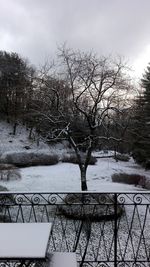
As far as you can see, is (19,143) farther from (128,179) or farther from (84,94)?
(84,94)

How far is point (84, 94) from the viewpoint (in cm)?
1059

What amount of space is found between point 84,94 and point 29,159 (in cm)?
807

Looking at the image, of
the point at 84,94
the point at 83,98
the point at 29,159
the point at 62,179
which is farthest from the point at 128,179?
the point at 29,159

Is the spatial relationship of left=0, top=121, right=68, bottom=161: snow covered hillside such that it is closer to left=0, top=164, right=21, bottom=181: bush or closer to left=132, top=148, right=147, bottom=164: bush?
left=132, top=148, right=147, bottom=164: bush

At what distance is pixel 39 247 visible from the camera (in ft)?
7.17

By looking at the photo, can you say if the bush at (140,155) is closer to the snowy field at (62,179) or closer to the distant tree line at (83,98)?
the snowy field at (62,179)

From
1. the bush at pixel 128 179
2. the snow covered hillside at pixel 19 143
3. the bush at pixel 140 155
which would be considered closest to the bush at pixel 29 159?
the snow covered hillside at pixel 19 143

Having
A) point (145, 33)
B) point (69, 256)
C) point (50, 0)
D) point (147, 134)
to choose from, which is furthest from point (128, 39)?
point (147, 134)

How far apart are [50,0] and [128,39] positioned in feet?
14.1

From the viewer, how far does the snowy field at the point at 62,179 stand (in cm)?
1191

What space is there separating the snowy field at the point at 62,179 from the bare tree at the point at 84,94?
7.08 ft

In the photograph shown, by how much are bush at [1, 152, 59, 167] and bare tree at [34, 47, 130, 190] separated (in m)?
6.79

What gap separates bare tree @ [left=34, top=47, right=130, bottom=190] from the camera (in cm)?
1007

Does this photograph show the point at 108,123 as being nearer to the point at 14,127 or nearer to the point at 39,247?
the point at 39,247
